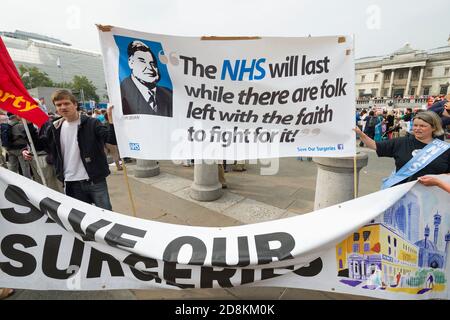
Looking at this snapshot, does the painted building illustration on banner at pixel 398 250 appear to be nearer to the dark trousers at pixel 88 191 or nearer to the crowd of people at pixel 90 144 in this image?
the crowd of people at pixel 90 144

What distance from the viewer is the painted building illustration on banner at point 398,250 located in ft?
6.64

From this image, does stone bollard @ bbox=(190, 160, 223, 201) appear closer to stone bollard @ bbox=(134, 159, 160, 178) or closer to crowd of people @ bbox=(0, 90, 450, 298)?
stone bollard @ bbox=(134, 159, 160, 178)

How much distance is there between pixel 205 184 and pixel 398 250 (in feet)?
10.9

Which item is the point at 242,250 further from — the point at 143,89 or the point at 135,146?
the point at 143,89

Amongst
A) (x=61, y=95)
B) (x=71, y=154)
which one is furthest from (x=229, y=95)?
(x=71, y=154)

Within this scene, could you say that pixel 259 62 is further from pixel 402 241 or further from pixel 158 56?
pixel 402 241

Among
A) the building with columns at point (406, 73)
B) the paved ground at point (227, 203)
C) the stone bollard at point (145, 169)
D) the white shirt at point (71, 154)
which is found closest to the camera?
the paved ground at point (227, 203)

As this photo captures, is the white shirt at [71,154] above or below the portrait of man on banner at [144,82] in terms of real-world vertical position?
below

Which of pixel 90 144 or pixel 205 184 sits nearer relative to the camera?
pixel 90 144

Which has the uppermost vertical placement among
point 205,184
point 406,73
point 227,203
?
point 406,73

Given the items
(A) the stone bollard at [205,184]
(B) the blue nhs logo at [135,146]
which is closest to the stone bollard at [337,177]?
(A) the stone bollard at [205,184]

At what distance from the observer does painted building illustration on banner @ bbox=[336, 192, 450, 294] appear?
202cm

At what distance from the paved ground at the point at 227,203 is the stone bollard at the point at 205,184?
0.15 m

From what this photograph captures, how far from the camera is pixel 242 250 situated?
6.64 feet
